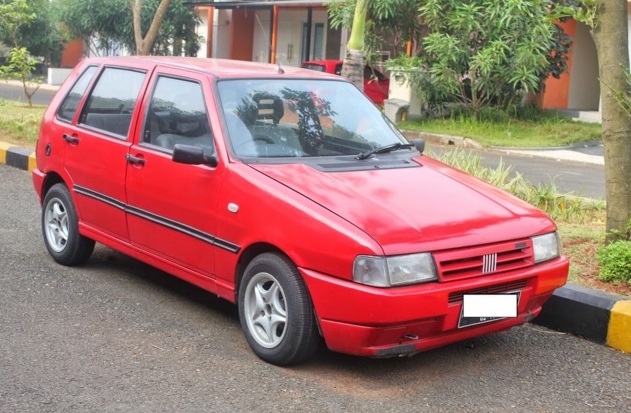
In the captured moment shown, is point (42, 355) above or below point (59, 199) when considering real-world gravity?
below

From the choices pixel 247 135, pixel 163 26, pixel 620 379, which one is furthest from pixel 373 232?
pixel 163 26

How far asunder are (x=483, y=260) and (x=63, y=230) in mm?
3467

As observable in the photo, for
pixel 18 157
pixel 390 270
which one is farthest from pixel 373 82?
pixel 390 270

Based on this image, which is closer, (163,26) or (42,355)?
(42,355)

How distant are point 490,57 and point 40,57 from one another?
2151 cm

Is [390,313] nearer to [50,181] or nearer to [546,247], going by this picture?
[546,247]

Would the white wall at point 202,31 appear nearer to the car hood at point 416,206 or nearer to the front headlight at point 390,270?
the car hood at point 416,206

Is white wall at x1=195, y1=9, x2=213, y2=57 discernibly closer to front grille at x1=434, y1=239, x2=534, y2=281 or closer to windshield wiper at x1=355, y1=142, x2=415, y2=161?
windshield wiper at x1=355, y1=142, x2=415, y2=161

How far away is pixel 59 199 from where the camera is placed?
6.87 metres

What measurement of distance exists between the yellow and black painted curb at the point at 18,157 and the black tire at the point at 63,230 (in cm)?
439

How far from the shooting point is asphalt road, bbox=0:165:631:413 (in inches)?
178

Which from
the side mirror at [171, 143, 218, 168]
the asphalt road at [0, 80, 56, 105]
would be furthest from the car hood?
the asphalt road at [0, 80, 56, 105]

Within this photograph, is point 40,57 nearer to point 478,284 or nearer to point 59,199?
point 59,199

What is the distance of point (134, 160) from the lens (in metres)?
5.99
